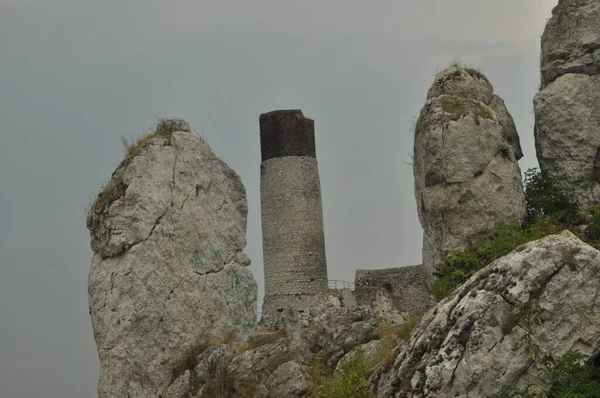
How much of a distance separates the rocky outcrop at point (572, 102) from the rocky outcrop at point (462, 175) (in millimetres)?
879

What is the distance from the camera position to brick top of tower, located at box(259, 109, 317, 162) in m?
40.4

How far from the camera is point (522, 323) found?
12.4 meters

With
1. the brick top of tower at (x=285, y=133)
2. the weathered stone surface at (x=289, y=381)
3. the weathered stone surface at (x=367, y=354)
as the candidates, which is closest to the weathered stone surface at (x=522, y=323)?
the weathered stone surface at (x=367, y=354)

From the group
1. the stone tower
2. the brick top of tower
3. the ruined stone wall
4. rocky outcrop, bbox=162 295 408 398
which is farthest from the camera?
the brick top of tower

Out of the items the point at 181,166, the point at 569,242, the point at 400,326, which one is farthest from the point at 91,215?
the point at 569,242

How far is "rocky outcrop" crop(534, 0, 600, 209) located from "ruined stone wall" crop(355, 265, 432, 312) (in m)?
17.4

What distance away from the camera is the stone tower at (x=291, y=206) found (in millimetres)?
39844

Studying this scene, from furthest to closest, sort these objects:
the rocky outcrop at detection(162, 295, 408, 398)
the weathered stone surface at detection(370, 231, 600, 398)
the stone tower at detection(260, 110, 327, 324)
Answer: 1. the stone tower at detection(260, 110, 327, 324)
2. the rocky outcrop at detection(162, 295, 408, 398)
3. the weathered stone surface at detection(370, 231, 600, 398)

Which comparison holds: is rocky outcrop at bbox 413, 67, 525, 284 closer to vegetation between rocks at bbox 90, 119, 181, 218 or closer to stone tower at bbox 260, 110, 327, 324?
vegetation between rocks at bbox 90, 119, 181, 218

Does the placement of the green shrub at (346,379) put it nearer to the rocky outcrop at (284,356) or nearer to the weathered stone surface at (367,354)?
the weathered stone surface at (367,354)

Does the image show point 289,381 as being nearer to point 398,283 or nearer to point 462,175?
point 462,175

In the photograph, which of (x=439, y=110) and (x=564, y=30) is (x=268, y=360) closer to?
(x=439, y=110)

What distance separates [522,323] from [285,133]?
93.9ft

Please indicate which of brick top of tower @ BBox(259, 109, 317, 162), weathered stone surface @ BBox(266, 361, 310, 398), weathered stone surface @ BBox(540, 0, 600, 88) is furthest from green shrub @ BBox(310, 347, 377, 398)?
brick top of tower @ BBox(259, 109, 317, 162)
